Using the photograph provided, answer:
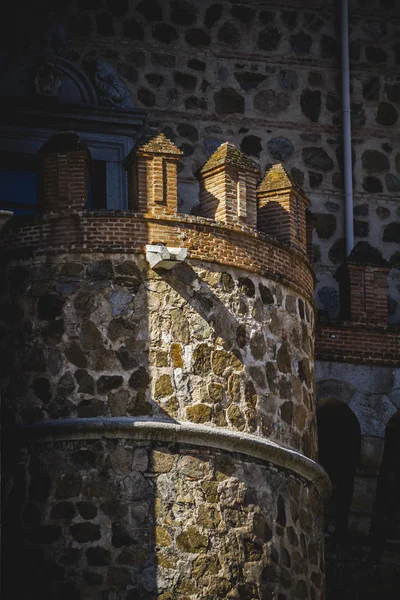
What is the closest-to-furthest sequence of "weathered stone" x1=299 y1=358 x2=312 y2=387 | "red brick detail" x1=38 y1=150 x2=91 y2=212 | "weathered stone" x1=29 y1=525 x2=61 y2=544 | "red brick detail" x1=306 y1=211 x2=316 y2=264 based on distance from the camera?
"weathered stone" x1=29 y1=525 x2=61 y2=544 < "red brick detail" x1=38 y1=150 x2=91 y2=212 < "weathered stone" x1=299 y1=358 x2=312 y2=387 < "red brick detail" x1=306 y1=211 x2=316 y2=264

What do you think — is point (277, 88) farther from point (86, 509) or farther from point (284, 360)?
point (86, 509)

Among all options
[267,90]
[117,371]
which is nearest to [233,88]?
[267,90]

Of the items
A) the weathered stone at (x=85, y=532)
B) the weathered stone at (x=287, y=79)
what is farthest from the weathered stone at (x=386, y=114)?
the weathered stone at (x=85, y=532)

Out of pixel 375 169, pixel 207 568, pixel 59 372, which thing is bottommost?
pixel 207 568

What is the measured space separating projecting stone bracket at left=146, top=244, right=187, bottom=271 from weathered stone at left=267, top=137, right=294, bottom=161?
4.31m

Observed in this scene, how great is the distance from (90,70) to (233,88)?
1619mm

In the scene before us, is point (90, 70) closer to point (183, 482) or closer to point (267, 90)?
point (267, 90)

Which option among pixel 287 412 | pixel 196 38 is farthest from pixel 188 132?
pixel 287 412

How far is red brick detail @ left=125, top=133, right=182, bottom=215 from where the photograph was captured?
2150 centimetres

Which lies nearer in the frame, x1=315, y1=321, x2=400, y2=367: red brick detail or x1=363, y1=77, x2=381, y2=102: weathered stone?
x1=315, y1=321, x2=400, y2=367: red brick detail

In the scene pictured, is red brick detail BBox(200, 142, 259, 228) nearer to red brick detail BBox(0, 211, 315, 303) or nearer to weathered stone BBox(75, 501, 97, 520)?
red brick detail BBox(0, 211, 315, 303)

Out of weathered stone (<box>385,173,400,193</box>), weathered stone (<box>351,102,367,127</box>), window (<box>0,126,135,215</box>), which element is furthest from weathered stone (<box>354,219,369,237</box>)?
window (<box>0,126,135,215</box>)

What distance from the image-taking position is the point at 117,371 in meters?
20.8

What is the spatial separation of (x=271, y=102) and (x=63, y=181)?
4.57 metres
